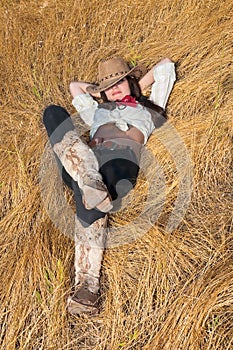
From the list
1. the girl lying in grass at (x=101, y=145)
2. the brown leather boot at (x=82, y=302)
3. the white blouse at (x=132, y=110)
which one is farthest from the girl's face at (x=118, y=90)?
the brown leather boot at (x=82, y=302)

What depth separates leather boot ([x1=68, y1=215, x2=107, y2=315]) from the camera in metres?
2.50

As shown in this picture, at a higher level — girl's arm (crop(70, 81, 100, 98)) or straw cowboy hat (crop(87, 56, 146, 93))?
straw cowboy hat (crop(87, 56, 146, 93))

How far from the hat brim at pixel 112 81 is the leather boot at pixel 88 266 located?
1.03 metres

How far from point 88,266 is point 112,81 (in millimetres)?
1329

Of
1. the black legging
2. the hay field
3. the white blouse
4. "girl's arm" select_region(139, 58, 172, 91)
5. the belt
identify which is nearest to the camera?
the hay field

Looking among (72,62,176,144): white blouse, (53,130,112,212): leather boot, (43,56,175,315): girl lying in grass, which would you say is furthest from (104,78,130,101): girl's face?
(53,130,112,212): leather boot

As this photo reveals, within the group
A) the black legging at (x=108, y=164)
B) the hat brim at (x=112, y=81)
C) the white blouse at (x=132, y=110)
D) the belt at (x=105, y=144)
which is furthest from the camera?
the hat brim at (x=112, y=81)

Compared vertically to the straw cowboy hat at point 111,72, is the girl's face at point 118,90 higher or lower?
lower

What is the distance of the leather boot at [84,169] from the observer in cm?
255

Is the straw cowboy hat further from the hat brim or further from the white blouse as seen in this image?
the white blouse

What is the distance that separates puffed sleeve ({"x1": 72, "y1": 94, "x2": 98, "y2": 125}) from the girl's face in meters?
0.14

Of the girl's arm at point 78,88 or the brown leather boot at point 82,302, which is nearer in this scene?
the brown leather boot at point 82,302

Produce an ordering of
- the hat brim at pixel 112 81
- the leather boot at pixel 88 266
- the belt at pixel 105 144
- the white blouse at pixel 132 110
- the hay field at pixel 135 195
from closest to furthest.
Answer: the hay field at pixel 135 195
the leather boot at pixel 88 266
the belt at pixel 105 144
the white blouse at pixel 132 110
the hat brim at pixel 112 81

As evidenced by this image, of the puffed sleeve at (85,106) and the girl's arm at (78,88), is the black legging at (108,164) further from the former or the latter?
the girl's arm at (78,88)
